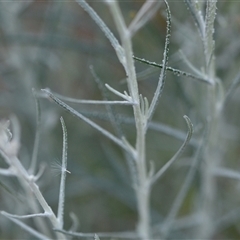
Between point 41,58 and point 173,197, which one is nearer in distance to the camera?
point 41,58

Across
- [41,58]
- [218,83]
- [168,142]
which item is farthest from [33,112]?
[218,83]

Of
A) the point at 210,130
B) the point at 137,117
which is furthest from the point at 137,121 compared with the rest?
the point at 210,130

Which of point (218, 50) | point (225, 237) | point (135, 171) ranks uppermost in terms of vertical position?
point (218, 50)

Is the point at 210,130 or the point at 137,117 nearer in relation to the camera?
the point at 137,117

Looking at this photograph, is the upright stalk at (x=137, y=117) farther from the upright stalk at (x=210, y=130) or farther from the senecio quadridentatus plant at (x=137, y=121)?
the upright stalk at (x=210, y=130)

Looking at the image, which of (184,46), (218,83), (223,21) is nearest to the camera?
(218,83)

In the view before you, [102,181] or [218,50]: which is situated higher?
[218,50]

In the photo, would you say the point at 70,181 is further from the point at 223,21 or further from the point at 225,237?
the point at 223,21

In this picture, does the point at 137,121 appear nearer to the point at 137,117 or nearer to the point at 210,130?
the point at 137,117

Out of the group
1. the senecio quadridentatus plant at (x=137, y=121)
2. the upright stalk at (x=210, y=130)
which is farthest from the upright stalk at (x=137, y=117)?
the upright stalk at (x=210, y=130)

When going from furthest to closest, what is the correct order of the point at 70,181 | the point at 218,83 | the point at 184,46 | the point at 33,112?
the point at 70,181, the point at 33,112, the point at 184,46, the point at 218,83
